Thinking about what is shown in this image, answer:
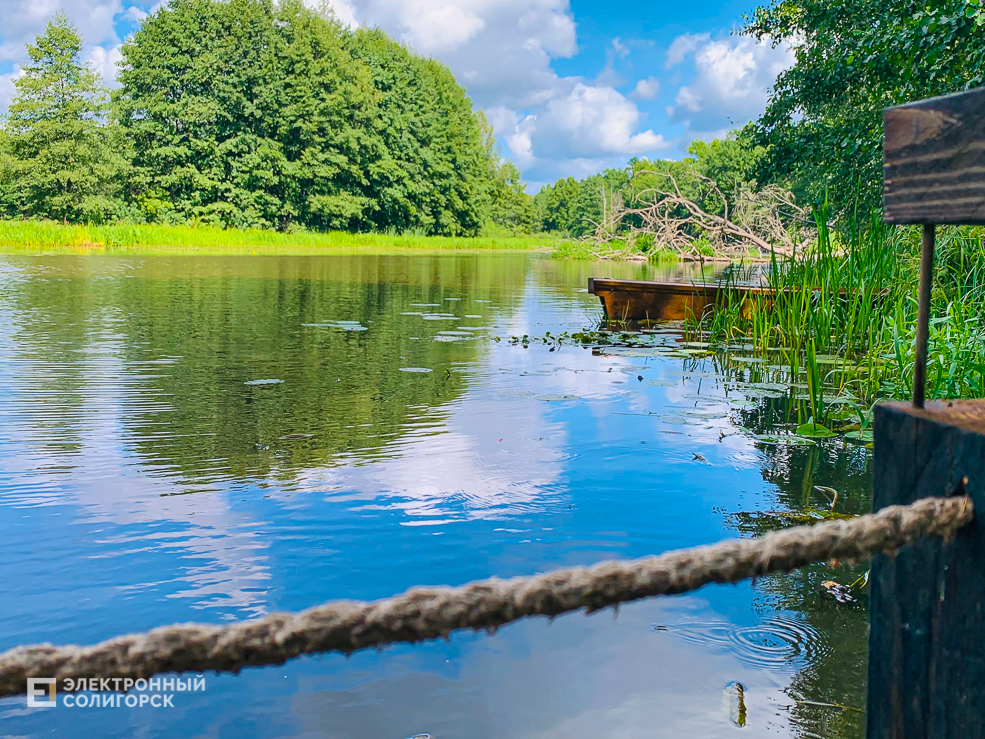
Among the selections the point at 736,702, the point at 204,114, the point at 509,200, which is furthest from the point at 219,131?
the point at 736,702

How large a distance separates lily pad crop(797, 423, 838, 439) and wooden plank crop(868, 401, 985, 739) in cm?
405

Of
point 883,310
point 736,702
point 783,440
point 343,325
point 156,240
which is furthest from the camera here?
point 156,240

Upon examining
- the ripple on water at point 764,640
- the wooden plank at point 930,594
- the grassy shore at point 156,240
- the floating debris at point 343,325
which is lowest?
the ripple on water at point 764,640

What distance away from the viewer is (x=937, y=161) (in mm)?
1104

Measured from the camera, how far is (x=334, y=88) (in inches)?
1827

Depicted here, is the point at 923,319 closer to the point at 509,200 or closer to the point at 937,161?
the point at 937,161

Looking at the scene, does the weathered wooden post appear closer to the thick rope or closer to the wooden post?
the wooden post

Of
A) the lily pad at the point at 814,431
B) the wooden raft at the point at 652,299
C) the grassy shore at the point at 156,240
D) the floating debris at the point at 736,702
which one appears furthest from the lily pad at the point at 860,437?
the grassy shore at the point at 156,240

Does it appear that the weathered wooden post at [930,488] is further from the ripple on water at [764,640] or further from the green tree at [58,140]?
the green tree at [58,140]

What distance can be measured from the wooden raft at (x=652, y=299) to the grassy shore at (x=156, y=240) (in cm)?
2077

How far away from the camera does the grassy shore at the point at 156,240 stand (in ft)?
93.3

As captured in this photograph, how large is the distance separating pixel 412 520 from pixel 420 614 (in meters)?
2.72

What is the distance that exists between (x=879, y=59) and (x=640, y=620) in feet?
29.5

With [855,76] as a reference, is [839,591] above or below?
below
